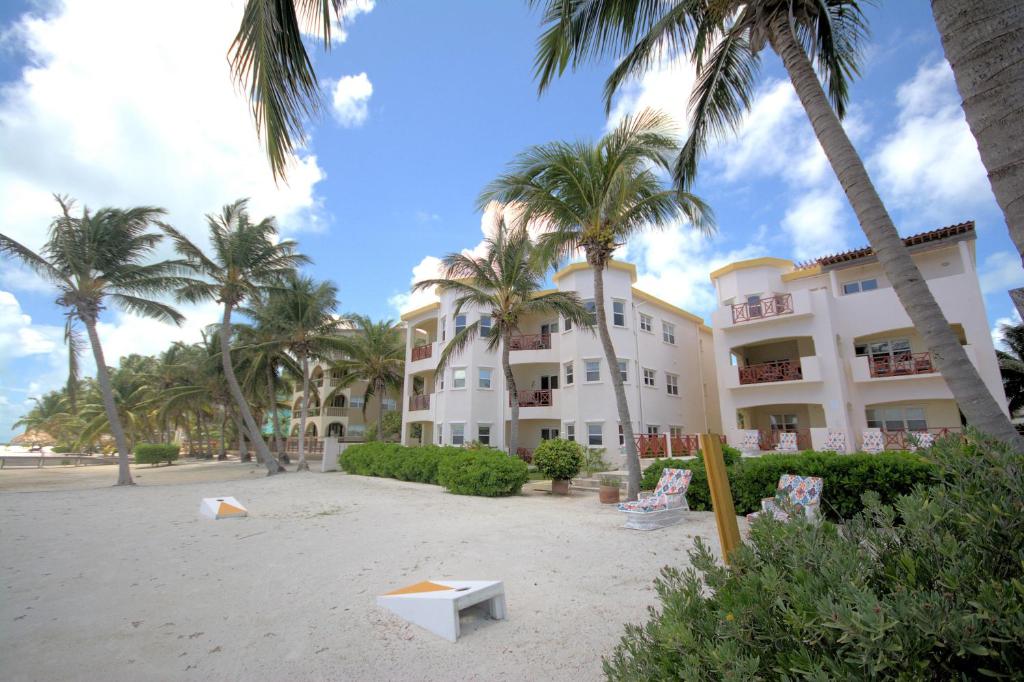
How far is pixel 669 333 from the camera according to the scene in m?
28.9

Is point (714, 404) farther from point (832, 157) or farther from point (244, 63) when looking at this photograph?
point (244, 63)

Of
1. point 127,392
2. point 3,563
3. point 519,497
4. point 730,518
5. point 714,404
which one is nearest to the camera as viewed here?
point 730,518

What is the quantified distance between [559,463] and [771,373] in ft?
42.7

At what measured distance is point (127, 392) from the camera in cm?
4538

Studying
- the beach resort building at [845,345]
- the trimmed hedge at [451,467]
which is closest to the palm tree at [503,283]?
the trimmed hedge at [451,467]

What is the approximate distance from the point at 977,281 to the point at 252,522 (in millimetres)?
26074

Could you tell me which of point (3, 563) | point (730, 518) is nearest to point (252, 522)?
point (3, 563)

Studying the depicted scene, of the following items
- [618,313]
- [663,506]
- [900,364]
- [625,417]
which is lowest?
[663,506]

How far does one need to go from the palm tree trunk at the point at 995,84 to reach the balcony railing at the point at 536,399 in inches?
931

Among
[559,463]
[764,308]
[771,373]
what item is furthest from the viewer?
[764,308]

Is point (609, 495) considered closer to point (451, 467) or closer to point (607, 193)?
point (451, 467)

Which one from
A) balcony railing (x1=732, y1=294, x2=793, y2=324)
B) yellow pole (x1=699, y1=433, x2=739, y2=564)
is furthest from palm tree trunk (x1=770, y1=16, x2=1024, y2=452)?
balcony railing (x1=732, y1=294, x2=793, y2=324)

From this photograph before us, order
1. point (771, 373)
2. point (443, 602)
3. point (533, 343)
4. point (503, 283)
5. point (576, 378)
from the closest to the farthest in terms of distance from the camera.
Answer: point (443, 602) → point (503, 283) → point (771, 373) → point (576, 378) → point (533, 343)

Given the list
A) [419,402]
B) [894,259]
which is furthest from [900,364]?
[419,402]
